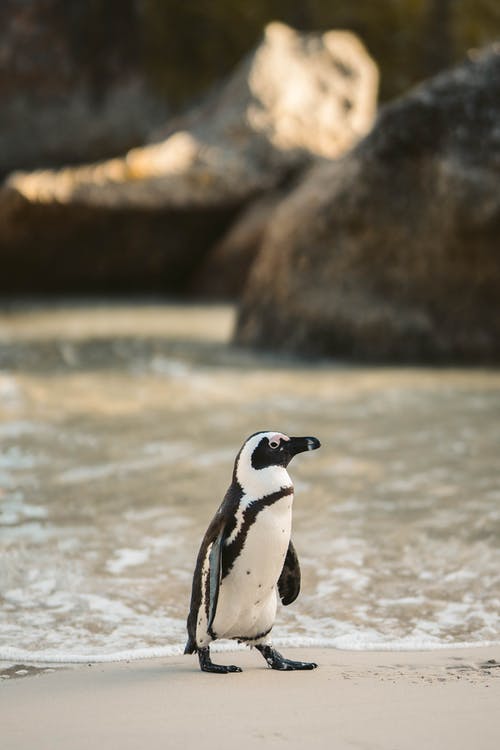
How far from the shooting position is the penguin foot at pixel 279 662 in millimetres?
2814

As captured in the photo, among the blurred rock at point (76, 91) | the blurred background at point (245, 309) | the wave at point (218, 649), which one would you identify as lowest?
the wave at point (218, 649)

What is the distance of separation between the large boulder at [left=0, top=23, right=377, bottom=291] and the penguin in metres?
10.8

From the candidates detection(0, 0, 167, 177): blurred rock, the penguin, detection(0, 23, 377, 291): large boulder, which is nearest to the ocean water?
the penguin

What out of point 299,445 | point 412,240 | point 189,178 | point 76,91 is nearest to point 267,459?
point 299,445

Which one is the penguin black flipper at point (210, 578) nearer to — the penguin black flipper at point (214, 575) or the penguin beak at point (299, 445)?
the penguin black flipper at point (214, 575)

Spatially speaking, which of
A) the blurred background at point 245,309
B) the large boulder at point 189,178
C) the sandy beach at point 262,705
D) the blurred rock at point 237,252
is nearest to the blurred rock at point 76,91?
the blurred background at point 245,309

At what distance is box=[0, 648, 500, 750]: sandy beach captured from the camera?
7.55 feet

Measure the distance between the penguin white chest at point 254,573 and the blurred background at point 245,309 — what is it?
350mm

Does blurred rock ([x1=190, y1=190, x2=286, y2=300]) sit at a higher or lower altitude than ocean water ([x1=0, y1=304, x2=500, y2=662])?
higher

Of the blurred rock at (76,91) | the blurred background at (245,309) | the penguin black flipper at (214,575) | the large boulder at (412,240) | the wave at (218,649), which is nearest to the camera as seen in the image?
the penguin black flipper at (214,575)

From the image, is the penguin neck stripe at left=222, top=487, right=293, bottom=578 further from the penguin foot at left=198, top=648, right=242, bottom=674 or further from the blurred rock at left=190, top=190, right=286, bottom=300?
the blurred rock at left=190, top=190, right=286, bottom=300

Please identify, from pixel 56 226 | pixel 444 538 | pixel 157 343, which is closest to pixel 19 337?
pixel 157 343

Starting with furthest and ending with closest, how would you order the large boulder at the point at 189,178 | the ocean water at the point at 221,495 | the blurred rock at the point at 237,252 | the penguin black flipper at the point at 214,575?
1. the blurred rock at the point at 237,252
2. the large boulder at the point at 189,178
3. the ocean water at the point at 221,495
4. the penguin black flipper at the point at 214,575

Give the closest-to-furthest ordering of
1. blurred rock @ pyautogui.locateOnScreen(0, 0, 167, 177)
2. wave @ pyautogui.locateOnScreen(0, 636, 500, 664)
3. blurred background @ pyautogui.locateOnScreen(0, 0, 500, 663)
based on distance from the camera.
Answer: wave @ pyautogui.locateOnScreen(0, 636, 500, 664) < blurred background @ pyautogui.locateOnScreen(0, 0, 500, 663) < blurred rock @ pyautogui.locateOnScreen(0, 0, 167, 177)
